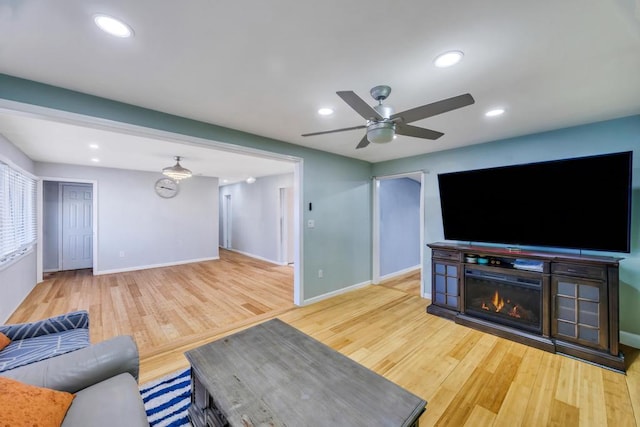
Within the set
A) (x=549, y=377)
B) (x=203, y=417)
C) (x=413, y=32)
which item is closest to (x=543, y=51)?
(x=413, y=32)

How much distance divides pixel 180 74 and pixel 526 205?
11.7 feet

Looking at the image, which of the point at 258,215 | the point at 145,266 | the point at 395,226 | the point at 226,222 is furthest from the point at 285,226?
the point at 145,266

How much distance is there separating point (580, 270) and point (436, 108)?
2272 millimetres

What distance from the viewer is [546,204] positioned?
8.87 ft

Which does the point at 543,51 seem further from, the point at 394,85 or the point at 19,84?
the point at 19,84

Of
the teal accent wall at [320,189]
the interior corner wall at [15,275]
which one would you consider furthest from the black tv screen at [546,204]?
the interior corner wall at [15,275]

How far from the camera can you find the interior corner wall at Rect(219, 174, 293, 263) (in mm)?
6684

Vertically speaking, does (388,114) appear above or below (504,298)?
above

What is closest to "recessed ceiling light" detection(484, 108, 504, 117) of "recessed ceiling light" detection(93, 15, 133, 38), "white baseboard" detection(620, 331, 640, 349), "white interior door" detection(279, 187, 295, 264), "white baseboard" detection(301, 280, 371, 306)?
"white baseboard" detection(620, 331, 640, 349)

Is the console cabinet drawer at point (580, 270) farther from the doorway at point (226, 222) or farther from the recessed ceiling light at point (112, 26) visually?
the doorway at point (226, 222)

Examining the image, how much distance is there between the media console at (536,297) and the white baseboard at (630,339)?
0.44 meters

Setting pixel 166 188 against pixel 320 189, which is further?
pixel 166 188

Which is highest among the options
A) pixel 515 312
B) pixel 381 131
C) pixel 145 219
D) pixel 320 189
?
pixel 381 131

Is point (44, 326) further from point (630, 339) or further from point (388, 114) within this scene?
point (630, 339)
